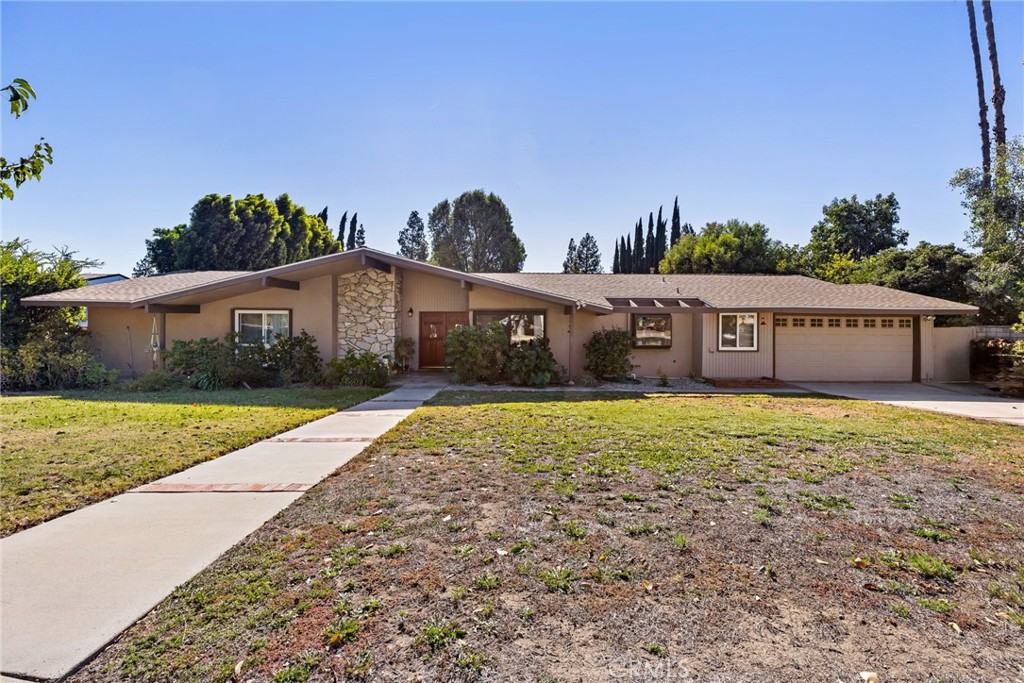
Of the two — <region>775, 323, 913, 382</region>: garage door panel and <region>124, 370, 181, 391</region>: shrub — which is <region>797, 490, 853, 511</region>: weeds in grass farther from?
<region>124, 370, 181, 391</region>: shrub

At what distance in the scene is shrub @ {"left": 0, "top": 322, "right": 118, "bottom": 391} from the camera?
12.2 meters

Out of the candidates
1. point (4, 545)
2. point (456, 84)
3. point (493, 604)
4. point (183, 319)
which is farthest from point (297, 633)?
point (183, 319)

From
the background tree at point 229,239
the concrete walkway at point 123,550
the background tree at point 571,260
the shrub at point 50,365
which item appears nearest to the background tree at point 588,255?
the background tree at point 571,260

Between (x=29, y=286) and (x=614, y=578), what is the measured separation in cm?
1743

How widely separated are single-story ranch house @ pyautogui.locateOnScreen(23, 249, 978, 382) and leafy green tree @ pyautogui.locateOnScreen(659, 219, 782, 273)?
42.4 ft

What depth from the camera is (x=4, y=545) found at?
339 cm

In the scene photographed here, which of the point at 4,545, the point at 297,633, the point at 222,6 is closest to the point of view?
the point at 297,633

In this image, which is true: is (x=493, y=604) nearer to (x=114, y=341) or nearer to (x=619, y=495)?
(x=619, y=495)

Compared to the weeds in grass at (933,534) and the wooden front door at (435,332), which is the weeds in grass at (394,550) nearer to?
the weeds in grass at (933,534)

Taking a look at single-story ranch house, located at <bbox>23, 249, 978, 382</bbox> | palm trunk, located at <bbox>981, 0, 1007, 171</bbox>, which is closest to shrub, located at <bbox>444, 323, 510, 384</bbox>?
single-story ranch house, located at <bbox>23, 249, 978, 382</bbox>

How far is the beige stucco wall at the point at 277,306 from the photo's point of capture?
47.4 feet

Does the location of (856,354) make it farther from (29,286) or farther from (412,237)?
(412,237)

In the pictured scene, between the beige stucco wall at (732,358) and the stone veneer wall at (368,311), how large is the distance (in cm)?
933

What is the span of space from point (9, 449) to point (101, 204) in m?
11.3
